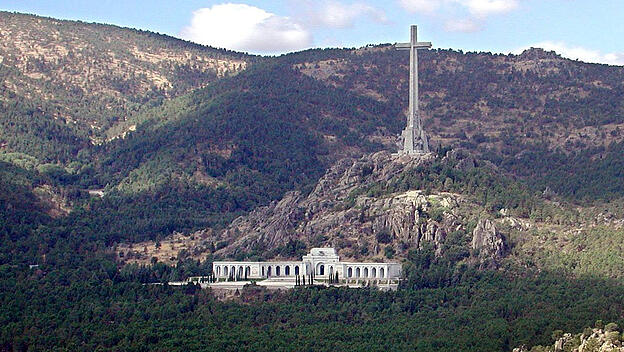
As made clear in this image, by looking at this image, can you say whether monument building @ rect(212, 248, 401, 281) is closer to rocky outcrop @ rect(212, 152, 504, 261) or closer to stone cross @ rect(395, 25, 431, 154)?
rocky outcrop @ rect(212, 152, 504, 261)

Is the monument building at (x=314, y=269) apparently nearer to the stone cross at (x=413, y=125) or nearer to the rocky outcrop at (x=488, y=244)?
the rocky outcrop at (x=488, y=244)

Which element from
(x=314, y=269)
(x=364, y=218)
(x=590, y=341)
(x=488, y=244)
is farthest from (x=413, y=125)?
(x=590, y=341)

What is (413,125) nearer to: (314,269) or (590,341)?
(314,269)

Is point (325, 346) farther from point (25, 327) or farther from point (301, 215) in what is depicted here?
point (301, 215)

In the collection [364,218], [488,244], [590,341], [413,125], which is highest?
[413,125]

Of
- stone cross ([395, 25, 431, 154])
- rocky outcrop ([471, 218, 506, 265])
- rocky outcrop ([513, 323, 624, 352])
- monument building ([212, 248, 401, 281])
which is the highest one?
stone cross ([395, 25, 431, 154])

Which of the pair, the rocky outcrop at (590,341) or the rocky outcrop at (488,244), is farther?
the rocky outcrop at (488,244)

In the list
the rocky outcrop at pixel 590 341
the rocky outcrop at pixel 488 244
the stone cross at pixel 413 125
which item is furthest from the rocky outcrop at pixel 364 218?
the rocky outcrop at pixel 590 341

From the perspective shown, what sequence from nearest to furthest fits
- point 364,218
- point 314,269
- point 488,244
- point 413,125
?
point 488,244, point 314,269, point 364,218, point 413,125

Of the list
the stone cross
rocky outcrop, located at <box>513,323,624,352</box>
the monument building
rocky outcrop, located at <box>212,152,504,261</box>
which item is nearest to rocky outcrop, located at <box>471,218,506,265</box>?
rocky outcrop, located at <box>212,152,504,261</box>
